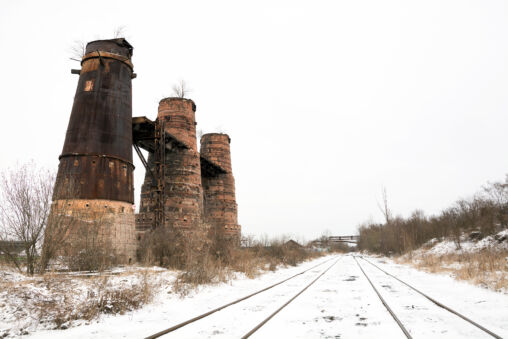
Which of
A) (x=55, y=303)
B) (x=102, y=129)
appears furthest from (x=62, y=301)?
(x=102, y=129)

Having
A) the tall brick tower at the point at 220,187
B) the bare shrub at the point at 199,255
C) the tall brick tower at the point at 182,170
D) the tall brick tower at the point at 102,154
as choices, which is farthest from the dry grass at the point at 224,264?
the tall brick tower at the point at 220,187

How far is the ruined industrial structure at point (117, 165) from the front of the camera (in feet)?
36.0

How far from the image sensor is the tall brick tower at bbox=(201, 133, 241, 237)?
934 inches

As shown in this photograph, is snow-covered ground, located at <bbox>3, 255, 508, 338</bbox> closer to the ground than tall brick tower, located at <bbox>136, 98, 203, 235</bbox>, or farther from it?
closer to the ground

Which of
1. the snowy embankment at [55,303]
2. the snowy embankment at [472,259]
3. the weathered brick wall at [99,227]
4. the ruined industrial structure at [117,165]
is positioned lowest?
the snowy embankment at [472,259]

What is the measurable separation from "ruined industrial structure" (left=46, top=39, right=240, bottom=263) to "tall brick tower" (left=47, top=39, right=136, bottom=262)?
0.10 feet

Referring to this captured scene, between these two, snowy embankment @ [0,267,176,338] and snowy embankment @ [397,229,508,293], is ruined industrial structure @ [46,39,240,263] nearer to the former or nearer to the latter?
snowy embankment @ [0,267,176,338]

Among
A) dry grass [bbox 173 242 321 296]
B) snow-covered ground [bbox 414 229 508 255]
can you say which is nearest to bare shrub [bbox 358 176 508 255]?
snow-covered ground [bbox 414 229 508 255]

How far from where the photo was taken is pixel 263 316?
5.07m

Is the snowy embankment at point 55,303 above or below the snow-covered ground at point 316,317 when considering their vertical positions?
above

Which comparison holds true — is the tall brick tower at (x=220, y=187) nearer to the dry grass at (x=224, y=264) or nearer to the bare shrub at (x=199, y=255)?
the dry grass at (x=224, y=264)

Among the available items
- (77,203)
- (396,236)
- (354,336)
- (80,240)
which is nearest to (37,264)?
(80,240)

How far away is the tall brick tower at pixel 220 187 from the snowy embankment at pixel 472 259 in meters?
12.3

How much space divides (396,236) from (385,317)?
30.6 m
